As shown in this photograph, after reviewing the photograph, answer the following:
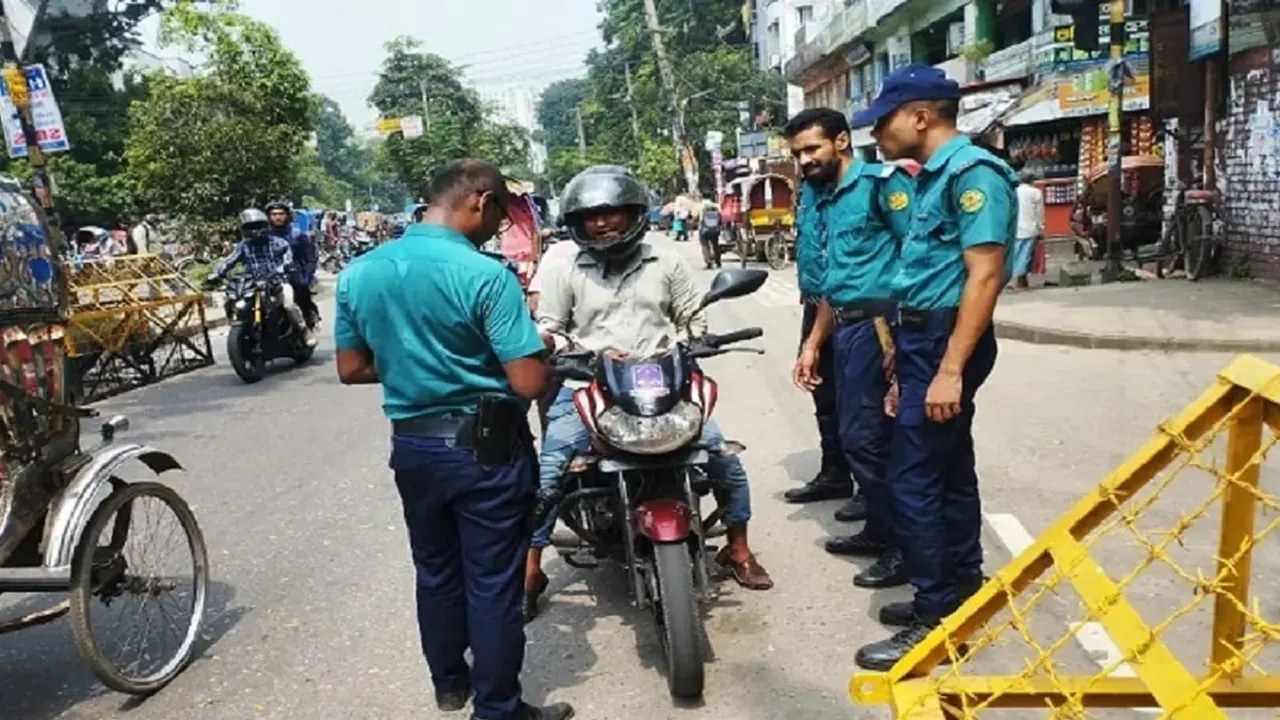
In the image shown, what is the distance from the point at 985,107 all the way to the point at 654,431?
17.7 metres

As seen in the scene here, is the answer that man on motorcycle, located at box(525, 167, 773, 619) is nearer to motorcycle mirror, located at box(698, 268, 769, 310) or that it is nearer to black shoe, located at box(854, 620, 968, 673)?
motorcycle mirror, located at box(698, 268, 769, 310)

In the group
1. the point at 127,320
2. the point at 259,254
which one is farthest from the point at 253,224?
the point at 127,320

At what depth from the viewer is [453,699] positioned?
3350 mm

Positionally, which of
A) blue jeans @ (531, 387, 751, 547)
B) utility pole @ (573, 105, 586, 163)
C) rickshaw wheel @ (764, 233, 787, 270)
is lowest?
rickshaw wheel @ (764, 233, 787, 270)

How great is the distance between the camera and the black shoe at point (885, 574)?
418 cm

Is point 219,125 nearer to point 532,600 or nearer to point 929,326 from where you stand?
point 532,600

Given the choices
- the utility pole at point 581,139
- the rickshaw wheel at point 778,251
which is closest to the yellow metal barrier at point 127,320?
the rickshaw wheel at point 778,251

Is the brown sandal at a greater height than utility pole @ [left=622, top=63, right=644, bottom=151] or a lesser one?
lesser

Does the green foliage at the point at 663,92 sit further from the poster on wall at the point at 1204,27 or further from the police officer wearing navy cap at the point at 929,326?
the police officer wearing navy cap at the point at 929,326

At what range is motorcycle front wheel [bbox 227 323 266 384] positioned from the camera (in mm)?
10141

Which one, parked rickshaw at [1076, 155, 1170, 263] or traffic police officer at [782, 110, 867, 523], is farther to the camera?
parked rickshaw at [1076, 155, 1170, 263]

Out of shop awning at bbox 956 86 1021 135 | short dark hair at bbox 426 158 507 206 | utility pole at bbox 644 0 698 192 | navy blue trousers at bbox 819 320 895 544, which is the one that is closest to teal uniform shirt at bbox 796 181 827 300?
navy blue trousers at bbox 819 320 895 544

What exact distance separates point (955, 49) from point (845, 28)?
25.7 ft

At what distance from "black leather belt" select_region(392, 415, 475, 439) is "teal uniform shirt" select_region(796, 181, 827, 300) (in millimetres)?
2242
